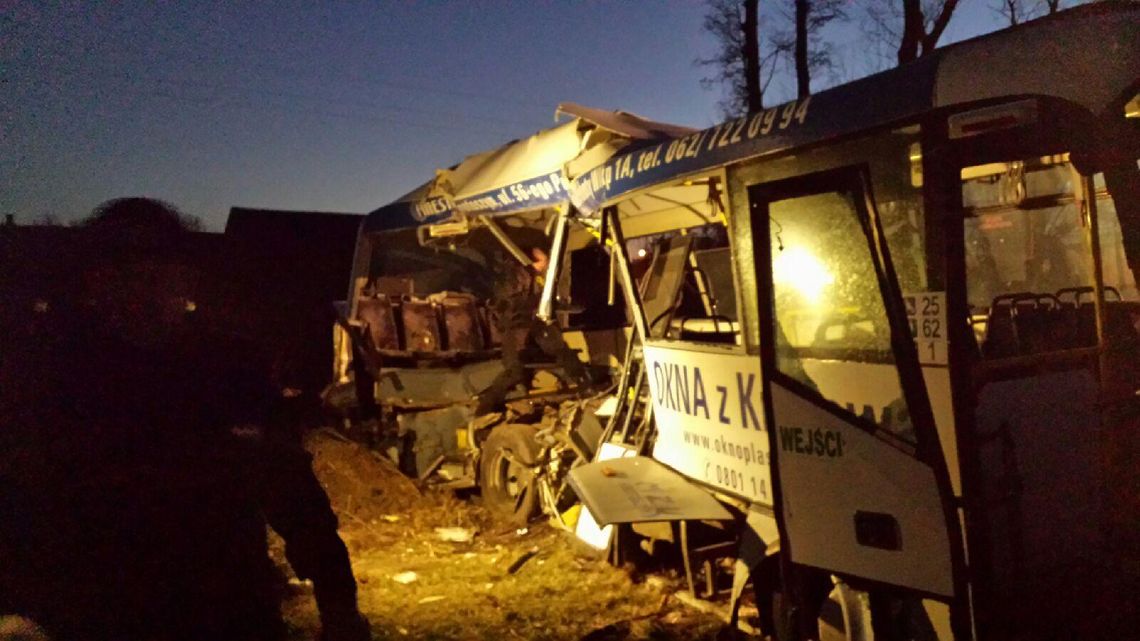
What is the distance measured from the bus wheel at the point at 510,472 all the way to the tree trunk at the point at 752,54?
18.2 metres

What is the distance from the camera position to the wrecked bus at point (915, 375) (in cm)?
302

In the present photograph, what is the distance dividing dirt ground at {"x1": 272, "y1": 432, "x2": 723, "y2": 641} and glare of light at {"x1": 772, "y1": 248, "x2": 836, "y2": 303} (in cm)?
234

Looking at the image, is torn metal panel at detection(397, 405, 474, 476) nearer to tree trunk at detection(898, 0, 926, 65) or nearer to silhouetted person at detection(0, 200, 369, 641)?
silhouetted person at detection(0, 200, 369, 641)

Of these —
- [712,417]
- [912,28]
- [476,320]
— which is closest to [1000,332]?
[712,417]

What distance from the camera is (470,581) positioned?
21.5 feet

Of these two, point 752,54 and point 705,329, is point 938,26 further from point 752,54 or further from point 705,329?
point 705,329

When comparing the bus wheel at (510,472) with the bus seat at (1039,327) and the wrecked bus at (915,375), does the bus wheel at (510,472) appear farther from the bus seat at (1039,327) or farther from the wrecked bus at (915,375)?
the bus seat at (1039,327)

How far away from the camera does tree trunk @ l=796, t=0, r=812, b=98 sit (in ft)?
78.2

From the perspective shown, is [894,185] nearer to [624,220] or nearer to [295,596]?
[295,596]

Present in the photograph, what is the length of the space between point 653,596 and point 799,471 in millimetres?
2648

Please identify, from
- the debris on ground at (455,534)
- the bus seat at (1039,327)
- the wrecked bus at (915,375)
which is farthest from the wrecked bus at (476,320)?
the bus seat at (1039,327)

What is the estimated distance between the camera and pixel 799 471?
3.35m

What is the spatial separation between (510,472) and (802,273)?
16.6 feet

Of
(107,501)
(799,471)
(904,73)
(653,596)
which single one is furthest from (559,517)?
(107,501)
